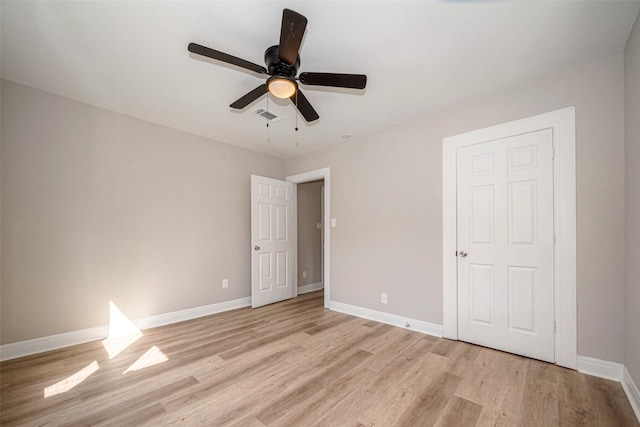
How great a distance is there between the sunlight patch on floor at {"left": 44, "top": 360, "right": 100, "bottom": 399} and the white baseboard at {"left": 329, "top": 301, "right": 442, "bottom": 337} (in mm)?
2808

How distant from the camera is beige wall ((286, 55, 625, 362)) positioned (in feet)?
6.95

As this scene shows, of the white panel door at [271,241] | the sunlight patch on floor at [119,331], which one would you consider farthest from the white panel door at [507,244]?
the sunlight patch on floor at [119,331]

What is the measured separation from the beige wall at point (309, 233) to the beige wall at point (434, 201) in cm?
76

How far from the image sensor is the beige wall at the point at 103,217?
2.56 m

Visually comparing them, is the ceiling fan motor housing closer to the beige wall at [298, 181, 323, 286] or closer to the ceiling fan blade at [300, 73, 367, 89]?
the ceiling fan blade at [300, 73, 367, 89]

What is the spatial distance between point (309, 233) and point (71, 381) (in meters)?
3.89

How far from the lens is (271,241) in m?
4.47

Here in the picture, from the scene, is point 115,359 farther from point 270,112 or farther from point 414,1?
point 414,1

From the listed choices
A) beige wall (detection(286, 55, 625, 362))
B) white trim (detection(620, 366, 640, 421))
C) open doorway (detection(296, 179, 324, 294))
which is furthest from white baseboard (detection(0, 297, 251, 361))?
white trim (detection(620, 366, 640, 421))

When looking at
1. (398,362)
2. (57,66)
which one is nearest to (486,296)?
(398,362)

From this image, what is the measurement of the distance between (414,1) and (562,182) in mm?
1974

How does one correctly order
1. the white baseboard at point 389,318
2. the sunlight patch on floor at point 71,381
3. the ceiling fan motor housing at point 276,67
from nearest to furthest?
1. the ceiling fan motor housing at point 276,67
2. the sunlight patch on floor at point 71,381
3. the white baseboard at point 389,318

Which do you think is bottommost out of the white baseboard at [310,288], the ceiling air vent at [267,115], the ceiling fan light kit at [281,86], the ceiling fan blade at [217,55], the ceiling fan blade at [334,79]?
the white baseboard at [310,288]

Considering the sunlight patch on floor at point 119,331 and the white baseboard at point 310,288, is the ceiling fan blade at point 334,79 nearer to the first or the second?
the sunlight patch on floor at point 119,331
